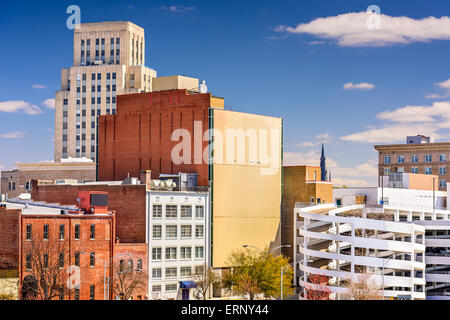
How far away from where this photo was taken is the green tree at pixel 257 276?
91250mm

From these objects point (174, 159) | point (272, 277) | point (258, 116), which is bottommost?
point (272, 277)

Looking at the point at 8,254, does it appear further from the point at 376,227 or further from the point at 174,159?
the point at 376,227

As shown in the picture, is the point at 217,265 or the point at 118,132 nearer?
the point at 217,265

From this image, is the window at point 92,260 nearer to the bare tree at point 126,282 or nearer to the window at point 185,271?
the bare tree at point 126,282

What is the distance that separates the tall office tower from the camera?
179625 mm

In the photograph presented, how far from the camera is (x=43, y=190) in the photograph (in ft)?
315

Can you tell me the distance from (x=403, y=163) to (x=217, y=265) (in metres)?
74.9

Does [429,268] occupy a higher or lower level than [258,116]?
lower

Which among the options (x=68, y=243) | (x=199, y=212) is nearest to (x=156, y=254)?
(x=199, y=212)

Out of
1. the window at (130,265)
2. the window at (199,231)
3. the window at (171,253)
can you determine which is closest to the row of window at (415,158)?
the window at (199,231)

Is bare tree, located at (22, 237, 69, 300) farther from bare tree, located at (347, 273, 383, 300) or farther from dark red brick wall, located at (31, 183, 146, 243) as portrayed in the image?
bare tree, located at (347, 273, 383, 300)

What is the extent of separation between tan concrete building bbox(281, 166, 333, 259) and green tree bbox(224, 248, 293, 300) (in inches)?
492

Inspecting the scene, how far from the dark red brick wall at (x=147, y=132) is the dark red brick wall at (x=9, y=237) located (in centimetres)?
3224
